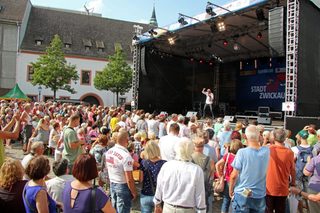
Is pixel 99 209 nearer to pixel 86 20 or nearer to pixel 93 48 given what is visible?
pixel 93 48

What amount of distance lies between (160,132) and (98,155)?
385 centimetres

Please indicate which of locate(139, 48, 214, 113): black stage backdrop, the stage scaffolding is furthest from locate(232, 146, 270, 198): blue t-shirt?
locate(139, 48, 214, 113): black stage backdrop

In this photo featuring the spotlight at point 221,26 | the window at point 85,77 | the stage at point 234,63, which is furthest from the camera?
the window at point 85,77

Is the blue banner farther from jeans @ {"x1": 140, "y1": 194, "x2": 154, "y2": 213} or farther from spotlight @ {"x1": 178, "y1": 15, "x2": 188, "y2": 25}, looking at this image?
jeans @ {"x1": 140, "y1": 194, "x2": 154, "y2": 213}

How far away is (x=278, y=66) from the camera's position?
2116cm

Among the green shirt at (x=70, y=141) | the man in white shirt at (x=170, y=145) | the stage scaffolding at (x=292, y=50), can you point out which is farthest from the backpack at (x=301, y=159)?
the stage scaffolding at (x=292, y=50)

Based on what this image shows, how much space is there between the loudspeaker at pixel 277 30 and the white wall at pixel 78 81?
28.5m

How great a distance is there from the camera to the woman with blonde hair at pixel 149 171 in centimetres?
412

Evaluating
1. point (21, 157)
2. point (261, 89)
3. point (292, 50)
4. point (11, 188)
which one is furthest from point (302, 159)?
point (261, 89)

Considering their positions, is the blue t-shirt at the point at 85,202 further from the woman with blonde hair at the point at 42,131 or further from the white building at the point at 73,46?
the white building at the point at 73,46

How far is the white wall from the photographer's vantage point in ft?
114

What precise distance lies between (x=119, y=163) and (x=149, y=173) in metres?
0.43

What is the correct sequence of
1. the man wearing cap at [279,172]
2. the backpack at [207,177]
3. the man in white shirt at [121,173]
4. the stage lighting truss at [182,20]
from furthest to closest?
the stage lighting truss at [182,20] → the man wearing cap at [279,172] → the backpack at [207,177] → the man in white shirt at [121,173]

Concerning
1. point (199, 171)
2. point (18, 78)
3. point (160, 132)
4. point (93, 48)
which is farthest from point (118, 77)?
point (199, 171)
